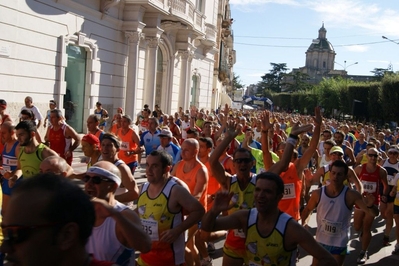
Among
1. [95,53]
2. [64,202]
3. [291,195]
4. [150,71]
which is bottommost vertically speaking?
[291,195]

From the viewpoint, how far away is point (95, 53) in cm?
1766

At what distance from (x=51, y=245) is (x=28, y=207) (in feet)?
0.52

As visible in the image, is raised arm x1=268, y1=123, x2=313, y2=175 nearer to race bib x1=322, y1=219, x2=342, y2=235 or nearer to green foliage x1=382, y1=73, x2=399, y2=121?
race bib x1=322, y1=219, x2=342, y2=235

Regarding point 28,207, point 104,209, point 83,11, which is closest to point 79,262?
point 28,207

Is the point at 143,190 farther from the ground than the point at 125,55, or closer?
closer

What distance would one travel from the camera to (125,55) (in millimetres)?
19672

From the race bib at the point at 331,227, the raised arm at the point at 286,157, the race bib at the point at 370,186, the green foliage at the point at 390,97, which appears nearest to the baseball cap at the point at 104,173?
the raised arm at the point at 286,157

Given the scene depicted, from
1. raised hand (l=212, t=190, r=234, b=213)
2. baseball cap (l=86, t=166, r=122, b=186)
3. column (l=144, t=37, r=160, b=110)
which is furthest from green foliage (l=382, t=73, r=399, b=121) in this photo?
baseball cap (l=86, t=166, r=122, b=186)

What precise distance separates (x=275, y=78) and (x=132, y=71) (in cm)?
11361

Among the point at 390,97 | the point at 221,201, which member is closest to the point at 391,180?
the point at 221,201

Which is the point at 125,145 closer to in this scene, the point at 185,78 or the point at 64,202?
the point at 64,202

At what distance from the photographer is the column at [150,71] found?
71.1 ft

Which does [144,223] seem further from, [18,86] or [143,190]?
[18,86]

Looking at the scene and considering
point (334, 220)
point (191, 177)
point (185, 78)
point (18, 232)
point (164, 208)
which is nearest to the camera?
point (18, 232)
